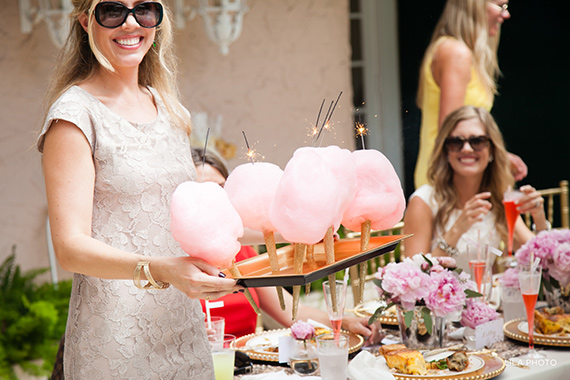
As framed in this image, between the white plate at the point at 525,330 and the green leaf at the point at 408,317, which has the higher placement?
the green leaf at the point at 408,317

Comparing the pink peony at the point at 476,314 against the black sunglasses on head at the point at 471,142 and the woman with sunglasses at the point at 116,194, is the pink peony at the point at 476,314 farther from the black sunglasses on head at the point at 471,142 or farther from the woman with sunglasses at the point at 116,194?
the black sunglasses on head at the point at 471,142

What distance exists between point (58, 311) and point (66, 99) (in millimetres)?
2659

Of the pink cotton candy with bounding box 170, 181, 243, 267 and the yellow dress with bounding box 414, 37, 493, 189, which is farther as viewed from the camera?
the yellow dress with bounding box 414, 37, 493, 189

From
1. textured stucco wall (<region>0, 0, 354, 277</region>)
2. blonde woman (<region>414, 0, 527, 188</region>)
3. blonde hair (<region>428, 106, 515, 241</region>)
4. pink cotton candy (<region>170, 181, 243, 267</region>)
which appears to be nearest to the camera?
pink cotton candy (<region>170, 181, 243, 267</region>)

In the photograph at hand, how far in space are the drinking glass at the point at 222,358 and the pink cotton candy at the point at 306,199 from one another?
657 millimetres

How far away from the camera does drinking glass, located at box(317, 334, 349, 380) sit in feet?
4.80

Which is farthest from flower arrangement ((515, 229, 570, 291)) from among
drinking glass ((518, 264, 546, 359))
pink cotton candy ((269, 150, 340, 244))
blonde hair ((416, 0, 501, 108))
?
blonde hair ((416, 0, 501, 108))

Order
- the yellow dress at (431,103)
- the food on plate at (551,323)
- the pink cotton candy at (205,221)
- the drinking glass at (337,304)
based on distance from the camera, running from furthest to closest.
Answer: the yellow dress at (431,103) → the food on plate at (551,323) → the drinking glass at (337,304) → the pink cotton candy at (205,221)

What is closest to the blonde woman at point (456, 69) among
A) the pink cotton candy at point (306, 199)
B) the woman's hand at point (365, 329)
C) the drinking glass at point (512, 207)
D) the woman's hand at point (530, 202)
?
the woman's hand at point (530, 202)

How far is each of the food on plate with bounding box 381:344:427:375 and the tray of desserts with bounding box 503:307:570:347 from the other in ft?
1.45

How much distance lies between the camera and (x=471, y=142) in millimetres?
2912

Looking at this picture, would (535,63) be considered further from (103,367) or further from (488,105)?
(103,367)

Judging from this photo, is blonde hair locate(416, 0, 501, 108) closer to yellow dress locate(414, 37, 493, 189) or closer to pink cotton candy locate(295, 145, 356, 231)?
yellow dress locate(414, 37, 493, 189)

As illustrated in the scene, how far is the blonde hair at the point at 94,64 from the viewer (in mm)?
1325
